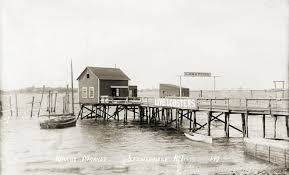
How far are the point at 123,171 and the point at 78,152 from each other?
6.48 meters

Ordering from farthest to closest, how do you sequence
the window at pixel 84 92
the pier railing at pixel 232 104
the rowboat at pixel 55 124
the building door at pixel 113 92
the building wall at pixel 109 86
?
the window at pixel 84 92 → the building door at pixel 113 92 → the building wall at pixel 109 86 → the rowboat at pixel 55 124 → the pier railing at pixel 232 104

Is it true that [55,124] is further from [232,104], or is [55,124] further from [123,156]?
[232,104]

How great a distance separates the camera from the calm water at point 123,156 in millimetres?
18016

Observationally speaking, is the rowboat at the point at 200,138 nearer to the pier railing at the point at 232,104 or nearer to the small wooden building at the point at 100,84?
the pier railing at the point at 232,104

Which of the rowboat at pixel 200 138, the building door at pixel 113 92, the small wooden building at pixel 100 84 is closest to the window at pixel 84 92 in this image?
the small wooden building at pixel 100 84

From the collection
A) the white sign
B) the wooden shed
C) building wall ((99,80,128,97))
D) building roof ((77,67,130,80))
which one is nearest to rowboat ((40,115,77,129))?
the wooden shed

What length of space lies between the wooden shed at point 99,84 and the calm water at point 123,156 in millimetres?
12627

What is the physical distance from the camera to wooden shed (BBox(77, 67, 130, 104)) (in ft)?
142

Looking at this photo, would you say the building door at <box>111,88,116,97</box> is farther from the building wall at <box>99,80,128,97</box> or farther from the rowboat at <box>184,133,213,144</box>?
the rowboat at <box>184,133,213,144</box>

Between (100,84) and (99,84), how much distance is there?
0.13 meters

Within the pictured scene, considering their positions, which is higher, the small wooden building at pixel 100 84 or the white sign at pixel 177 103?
the small wooden building at pixel 100 84

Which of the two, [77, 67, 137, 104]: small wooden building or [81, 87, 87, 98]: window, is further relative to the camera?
[81, 87, 87, 98]: window

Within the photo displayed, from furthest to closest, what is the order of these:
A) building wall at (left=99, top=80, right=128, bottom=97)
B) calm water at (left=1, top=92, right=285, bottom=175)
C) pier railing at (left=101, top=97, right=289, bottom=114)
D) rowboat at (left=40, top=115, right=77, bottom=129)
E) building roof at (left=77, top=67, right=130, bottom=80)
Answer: building roof at (left=77, top=67, right=130, bottom=80)
building wall at (left=99, top=80, right=128, bottom=97)
rowboat at (left=40, top=115, right=77, bottom=129)
pier railing at (left=101, top=97, right=289, bottom=114)
calm water at (left=1, top=92, right=285, bottom=175)

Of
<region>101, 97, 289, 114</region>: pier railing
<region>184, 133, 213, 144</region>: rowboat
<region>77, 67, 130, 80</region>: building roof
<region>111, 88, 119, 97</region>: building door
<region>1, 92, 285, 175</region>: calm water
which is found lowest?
<region>1, 92, 285, 175</region>: calm water
